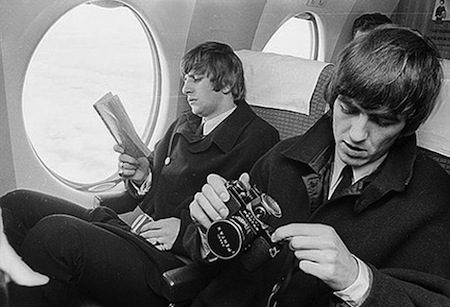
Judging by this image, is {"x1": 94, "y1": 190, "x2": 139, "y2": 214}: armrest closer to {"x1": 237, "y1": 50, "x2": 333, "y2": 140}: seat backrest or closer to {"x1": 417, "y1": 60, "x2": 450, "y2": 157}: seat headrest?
{"x1": 237, "y1": 50, "x2": 333, "y2": 140}: seat backrest

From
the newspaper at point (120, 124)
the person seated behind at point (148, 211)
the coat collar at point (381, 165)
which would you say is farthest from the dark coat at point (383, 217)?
the newspaper at point (120, 124)

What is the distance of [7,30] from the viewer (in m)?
0.83

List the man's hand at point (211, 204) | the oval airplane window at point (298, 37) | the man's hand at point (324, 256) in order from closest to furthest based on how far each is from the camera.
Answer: the man's hand at point (324, 256) < the man's hand at point (211, 204) < the oval airplane window at point (298, 37)

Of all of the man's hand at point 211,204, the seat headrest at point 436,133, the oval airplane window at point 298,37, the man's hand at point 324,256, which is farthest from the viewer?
the oval airplane window at point 298,37

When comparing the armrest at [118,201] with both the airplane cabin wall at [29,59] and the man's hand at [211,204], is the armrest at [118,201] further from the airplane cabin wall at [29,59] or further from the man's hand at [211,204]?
the man's hand at [211,204]

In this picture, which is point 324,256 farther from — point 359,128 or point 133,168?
point 133,168

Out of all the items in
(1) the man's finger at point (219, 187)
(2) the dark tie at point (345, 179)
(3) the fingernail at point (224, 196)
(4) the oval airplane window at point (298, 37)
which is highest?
(4) the oval airplane window at point (298, 37)

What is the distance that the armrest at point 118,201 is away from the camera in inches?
39.6

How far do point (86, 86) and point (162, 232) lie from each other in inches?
12.2

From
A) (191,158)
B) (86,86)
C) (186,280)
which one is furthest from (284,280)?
(86,86)

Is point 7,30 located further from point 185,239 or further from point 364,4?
point 364,4

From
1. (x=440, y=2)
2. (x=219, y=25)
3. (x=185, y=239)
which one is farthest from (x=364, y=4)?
(x=185, y=239)

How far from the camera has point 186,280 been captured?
99 cm

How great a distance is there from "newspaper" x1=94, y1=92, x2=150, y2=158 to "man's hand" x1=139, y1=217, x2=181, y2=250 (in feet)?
0.45
